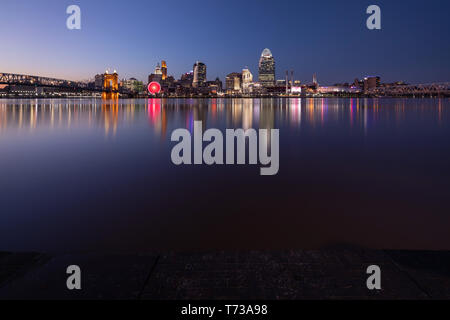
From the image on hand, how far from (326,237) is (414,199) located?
3.12 metres

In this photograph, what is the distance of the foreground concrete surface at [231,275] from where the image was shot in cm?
323

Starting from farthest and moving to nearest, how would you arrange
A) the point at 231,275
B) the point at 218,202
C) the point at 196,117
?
the point at 196,117 < the point at 218,202 < the point at 231,275

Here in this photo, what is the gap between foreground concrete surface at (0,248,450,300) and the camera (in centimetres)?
323

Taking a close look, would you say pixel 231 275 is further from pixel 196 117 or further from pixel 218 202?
pixel 196 117

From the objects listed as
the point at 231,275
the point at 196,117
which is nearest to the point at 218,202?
the point at 231,275

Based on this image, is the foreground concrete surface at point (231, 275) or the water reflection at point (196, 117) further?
the water reflection at point (196, 117)

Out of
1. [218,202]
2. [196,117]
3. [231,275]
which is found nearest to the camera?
[231,275]

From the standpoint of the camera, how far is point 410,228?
5672mm

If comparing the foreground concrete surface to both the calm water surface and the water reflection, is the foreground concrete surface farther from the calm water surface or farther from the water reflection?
the water reflection

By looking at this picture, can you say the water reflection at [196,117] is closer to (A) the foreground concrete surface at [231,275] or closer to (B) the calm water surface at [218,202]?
(B) the calm water surface at [218,202]

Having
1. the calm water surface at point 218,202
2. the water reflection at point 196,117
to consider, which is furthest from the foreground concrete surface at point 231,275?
the water reflection at point 196,117

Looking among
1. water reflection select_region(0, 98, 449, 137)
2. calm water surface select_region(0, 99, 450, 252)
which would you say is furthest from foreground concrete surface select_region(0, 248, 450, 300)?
water reflection select_region(0, 98, 449, 137)

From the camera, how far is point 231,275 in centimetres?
357
